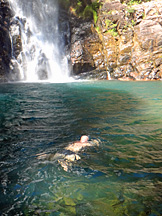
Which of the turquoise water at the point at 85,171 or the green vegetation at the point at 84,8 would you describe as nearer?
the turquoise water at the point at 85,171

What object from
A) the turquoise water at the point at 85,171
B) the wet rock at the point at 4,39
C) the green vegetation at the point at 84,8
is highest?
the green vegetation at the point at 84,8

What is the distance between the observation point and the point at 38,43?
1881 cm

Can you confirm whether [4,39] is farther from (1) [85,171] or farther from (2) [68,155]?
(1) [85,171]

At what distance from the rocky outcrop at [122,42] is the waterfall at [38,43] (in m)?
2.20

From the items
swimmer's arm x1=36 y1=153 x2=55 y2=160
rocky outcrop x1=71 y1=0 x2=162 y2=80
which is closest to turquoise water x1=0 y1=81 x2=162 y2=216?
swimmer's arm x1=36 y1=153 x2=55 y2=160

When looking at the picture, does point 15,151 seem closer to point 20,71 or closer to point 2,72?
point 2,72

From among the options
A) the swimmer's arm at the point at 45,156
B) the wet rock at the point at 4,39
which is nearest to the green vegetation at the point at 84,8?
the wet rock at the point at 4,39

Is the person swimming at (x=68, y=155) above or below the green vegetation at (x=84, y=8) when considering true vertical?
below

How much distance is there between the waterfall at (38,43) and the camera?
55.8ft

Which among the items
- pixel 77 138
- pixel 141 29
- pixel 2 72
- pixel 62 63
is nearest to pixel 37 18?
pixel 62 63

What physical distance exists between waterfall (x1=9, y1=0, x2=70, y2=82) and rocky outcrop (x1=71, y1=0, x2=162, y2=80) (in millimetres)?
2203

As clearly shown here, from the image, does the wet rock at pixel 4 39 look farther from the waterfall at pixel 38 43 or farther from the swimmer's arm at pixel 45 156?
the swimmer's arm at pixel 45 156

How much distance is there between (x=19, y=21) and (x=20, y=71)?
528 cm

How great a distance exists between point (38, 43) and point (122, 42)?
368 inches
